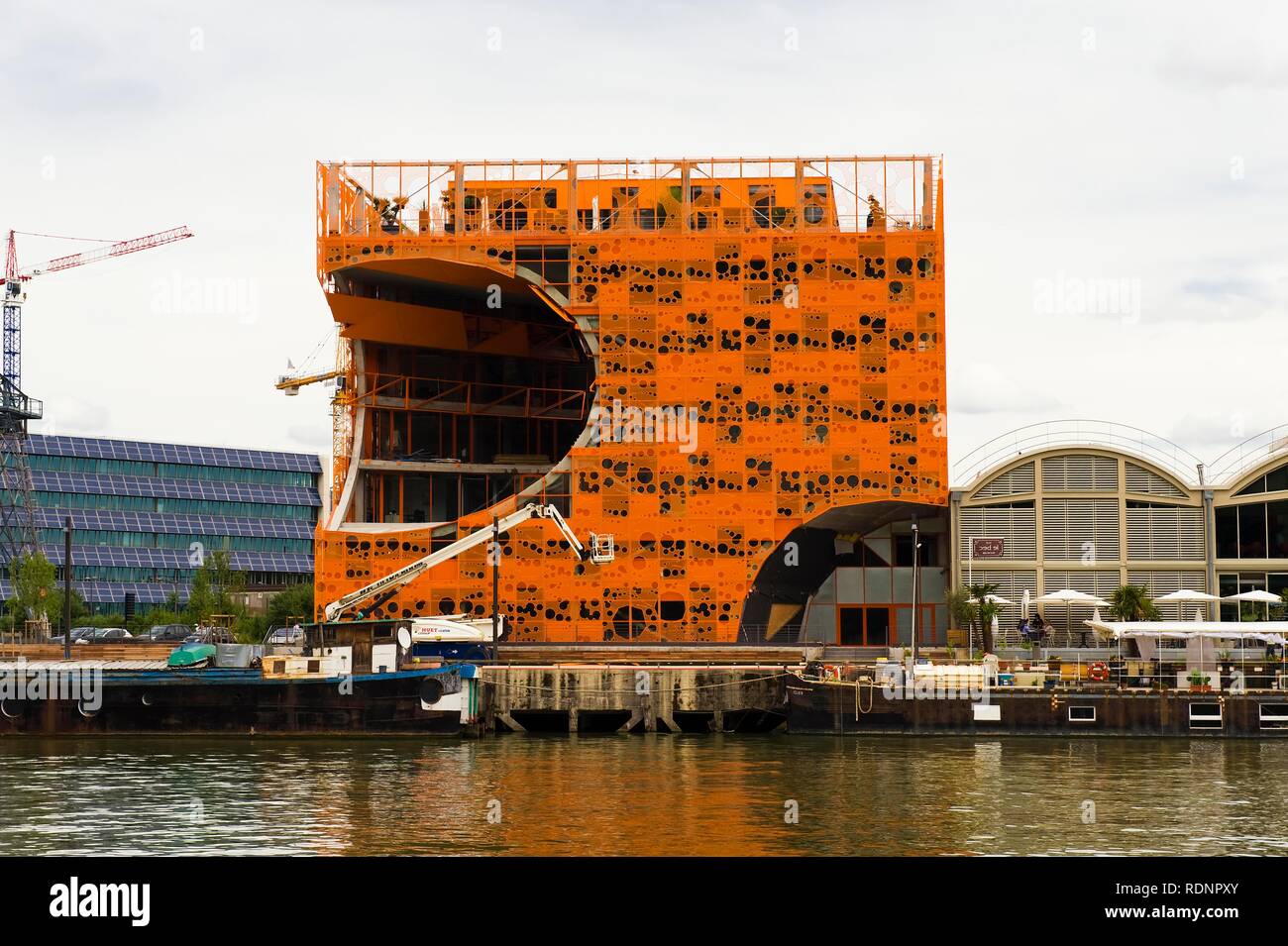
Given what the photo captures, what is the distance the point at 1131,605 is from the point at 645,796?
3673 cm

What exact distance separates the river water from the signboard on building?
1891cm

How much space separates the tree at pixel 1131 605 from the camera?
228 feet

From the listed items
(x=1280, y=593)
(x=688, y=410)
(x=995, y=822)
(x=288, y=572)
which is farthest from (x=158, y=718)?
(x=288, y=572)

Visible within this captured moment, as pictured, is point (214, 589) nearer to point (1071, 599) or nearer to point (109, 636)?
point (109, 636)

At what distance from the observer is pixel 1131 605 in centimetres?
6975

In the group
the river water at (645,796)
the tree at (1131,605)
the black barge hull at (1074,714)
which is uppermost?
the tree at (1131,605)

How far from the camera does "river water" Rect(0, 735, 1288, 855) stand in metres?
32.2

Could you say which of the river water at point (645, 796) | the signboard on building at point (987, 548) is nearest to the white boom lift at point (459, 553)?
the signboard on building at point (987, 548)

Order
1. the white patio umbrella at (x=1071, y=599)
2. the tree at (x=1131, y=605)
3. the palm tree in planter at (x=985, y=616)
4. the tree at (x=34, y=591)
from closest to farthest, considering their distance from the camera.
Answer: the white patio umbrella at (x=1071, y=599) → the tree at (x=1131, y=605) → the palm tree in planter at (x=985, y=616) → the tree at (x=34, y=591)

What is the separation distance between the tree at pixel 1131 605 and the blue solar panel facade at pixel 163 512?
269ft

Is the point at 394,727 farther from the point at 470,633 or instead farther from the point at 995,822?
the point at 995,822

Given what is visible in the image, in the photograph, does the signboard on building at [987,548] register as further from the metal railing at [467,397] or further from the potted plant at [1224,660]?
the metal railing at [467,397]

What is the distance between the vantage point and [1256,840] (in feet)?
106

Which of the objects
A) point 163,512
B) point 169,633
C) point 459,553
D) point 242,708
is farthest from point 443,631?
point 163,512
